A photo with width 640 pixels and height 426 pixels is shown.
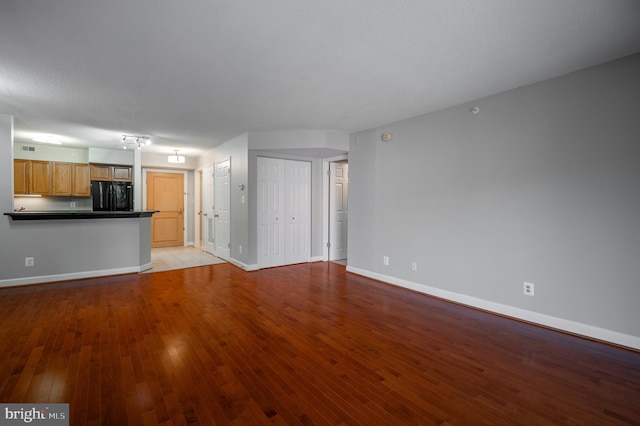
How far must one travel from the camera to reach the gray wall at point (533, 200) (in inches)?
102

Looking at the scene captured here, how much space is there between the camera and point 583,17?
1.99 metres

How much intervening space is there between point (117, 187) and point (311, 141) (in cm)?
482

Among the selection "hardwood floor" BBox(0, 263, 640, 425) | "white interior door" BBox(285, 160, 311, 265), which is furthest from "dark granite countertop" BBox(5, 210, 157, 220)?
"white interior door" BBox(285, 160, 311, 265)

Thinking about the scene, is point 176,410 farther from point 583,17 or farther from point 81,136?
point 81,136

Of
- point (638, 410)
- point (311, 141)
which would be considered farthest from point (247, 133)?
point (638, 410)

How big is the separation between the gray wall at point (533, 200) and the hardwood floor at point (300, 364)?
0.41 meters

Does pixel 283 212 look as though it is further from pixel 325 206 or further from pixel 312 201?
pixel 325 206

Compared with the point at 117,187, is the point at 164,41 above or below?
above

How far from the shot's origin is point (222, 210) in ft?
20.8

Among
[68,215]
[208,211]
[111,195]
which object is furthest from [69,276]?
[208,211]

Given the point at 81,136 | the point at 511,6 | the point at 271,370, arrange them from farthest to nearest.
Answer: the point at 81,136
the point at 271,370
the point at 511,6

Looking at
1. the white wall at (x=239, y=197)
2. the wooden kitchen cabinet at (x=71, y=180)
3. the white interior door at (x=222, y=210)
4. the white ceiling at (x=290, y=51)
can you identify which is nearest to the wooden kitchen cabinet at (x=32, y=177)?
the wooden kitchen cabinet at (x=71, y=180)

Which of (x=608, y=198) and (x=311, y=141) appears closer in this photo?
(x=608, y=198)

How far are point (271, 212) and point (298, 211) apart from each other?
614 millimetres
